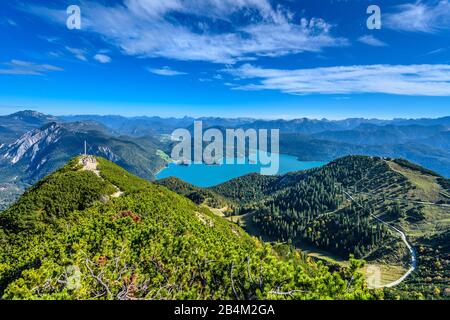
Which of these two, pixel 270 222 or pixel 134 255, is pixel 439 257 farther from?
pixel 134 255

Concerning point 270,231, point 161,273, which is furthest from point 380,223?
point 161,273

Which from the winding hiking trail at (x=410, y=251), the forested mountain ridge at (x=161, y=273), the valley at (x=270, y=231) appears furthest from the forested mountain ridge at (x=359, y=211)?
the forested mountain ridge at (x=161, y=273)

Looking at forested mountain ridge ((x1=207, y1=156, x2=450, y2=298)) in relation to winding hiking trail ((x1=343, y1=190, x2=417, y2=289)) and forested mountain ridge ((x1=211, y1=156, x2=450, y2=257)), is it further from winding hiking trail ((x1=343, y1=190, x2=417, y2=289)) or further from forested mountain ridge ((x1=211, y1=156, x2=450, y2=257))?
winding hiking trail ((x1=343, y1=190, x2=417, y2=289))

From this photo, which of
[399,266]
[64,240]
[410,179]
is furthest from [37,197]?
[410,179]

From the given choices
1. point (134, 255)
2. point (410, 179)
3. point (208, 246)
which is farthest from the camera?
point (410, 179)

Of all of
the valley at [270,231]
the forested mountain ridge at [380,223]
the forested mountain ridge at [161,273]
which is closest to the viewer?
the forested mountain ridge at [161,273]

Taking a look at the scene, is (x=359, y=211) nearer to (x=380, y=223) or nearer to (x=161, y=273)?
(x=380, y=223)

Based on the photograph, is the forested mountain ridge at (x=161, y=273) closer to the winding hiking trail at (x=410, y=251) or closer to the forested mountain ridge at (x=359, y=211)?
the winding hiking trail at (x=410, y=251)

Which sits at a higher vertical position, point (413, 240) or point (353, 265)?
point (353, 265)

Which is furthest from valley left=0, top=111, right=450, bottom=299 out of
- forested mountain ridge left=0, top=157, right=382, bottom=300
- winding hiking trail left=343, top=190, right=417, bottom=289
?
winding hiking trail left=343, top=190, right=417, bottom=289
